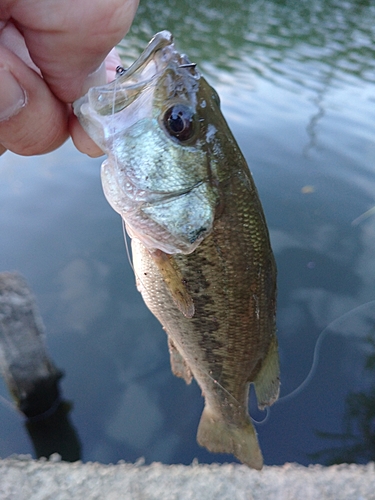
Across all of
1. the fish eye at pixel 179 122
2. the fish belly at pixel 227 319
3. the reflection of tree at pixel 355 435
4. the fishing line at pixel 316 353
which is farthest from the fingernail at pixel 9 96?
the reflection of tree at pixel 355 435

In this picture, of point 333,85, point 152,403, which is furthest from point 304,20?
point 152,403

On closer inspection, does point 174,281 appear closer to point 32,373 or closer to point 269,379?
point 269,379

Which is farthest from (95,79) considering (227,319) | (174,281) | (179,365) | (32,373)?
(32,373)

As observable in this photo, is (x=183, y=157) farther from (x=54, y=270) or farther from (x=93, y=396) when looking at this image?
(x=54, y=270)

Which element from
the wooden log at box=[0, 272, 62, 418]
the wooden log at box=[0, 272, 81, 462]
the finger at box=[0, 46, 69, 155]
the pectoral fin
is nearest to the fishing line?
the wooden log at box=[0, 272, 81, 462]

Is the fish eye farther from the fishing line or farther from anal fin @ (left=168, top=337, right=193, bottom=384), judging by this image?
the fishing line

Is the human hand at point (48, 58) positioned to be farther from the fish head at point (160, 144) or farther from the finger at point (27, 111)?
the fish head at point (160, 144)

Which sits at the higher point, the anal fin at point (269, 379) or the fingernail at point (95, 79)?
the fingernail at point (95, 79)
